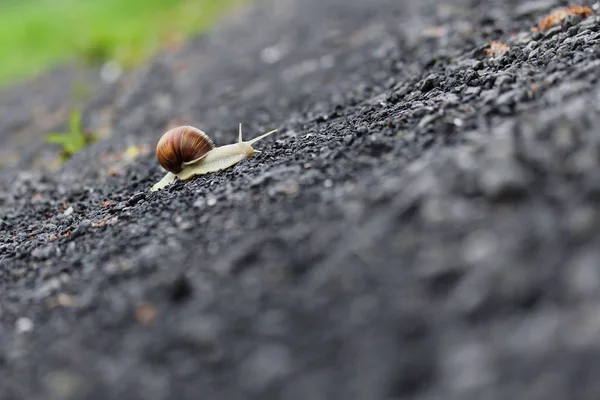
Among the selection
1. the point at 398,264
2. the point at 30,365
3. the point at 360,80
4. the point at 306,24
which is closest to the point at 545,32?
the point at 360,80

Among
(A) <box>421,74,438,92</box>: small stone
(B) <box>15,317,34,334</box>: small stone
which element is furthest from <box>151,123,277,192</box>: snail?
(B) <box>15,317,34,334</box>: small stone

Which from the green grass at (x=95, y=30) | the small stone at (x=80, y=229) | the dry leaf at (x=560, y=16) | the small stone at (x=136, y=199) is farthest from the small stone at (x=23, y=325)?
the green grass at (x=95, y=30)

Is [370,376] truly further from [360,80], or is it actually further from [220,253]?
[360,80]

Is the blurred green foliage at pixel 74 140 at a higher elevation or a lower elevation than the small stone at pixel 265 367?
higher

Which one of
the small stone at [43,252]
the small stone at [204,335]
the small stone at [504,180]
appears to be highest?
the small stone at [43,252]

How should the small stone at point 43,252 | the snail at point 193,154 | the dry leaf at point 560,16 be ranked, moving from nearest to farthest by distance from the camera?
the small stone at point 43,252, the snail at point 193,154, the dry leaf at point 560,16

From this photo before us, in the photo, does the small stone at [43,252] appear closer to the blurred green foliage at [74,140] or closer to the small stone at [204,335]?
the small stone at [204,335]

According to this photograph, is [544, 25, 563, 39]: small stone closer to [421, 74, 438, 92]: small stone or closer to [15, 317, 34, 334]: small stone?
[421, 74, 438, 92]: small stone

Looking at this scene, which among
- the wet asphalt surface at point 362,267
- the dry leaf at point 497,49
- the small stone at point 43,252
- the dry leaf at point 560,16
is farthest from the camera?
the dry leaf at point 560,16
